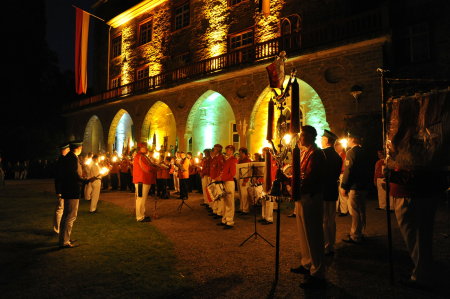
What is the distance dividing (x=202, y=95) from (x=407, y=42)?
1207 centimetres

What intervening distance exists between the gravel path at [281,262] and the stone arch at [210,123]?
13682 millimetres

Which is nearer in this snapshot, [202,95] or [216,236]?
[216,236]

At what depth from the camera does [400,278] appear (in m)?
4.42

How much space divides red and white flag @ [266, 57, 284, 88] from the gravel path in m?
3.05

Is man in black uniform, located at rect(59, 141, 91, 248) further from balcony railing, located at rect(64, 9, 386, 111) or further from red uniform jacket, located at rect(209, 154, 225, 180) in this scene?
balcony railing, located at rect(64, 9, 386, 111)

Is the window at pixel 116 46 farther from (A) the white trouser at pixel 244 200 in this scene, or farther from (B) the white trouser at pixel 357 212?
(B) the white trouser at pixel 357 212

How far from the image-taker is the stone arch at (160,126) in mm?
24766

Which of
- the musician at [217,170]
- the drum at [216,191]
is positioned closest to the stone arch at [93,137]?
the musician at [217,170]

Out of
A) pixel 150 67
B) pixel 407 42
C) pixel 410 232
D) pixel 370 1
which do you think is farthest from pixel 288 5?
pixel 410 232

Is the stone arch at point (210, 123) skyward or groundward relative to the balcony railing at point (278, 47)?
groundward

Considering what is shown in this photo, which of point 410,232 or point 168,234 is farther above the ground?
point 410,232

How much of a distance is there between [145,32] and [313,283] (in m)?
28.7

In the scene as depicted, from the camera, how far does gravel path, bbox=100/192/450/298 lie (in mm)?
4031

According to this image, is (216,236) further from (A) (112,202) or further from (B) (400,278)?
(A) (112,202)
